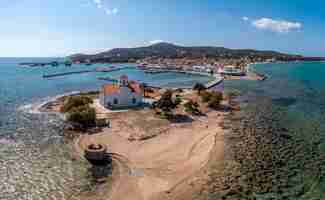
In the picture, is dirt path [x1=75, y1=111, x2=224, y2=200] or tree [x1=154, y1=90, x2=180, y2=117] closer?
dirt path [x1=75, y1=111, x2=224, y2=200]

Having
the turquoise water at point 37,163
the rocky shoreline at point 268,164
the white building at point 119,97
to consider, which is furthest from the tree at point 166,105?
the turquoise water at point 37,163

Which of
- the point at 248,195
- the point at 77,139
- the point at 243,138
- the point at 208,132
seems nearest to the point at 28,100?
the point at 77,139

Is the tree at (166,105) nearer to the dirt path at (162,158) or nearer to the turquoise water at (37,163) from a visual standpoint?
the dirt path at (162,158)

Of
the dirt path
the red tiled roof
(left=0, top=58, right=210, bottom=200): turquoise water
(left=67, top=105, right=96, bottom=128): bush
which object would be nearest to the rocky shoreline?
the dirt path

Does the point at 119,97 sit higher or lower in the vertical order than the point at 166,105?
higher

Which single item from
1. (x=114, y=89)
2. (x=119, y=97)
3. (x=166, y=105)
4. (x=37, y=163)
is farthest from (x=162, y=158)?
(x=114, y=89)

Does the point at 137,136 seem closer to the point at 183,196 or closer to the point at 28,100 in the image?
the point at 183,196

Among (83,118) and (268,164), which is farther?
(83,118)

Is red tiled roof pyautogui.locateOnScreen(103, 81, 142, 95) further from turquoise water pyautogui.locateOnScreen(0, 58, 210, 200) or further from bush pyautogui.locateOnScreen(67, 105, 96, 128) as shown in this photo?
bush pyautogui.locateOnScreen(67, 105, 96, 128)

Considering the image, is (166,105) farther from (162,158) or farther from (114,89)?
(162,158)
